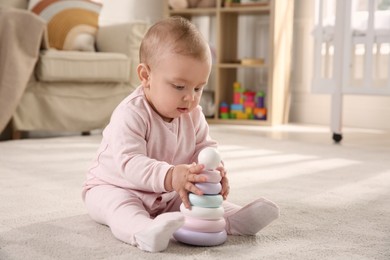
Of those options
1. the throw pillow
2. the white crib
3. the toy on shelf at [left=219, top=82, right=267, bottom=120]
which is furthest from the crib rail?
the throw pillow

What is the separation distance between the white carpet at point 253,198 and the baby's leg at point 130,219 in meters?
0.02

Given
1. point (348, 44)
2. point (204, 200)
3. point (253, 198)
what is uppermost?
point (348, 44)

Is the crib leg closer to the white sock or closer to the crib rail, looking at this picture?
the crib rail

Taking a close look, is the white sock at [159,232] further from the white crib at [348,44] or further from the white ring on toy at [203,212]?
the white crib at [348,44]

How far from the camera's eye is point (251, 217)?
1.06 meters

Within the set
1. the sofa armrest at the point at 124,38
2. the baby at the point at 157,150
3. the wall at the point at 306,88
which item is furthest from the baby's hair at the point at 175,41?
the wall at the point at 306,88

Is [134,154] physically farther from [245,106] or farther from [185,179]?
[245,106]

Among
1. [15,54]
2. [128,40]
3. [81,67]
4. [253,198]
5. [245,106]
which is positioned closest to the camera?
[253,198]

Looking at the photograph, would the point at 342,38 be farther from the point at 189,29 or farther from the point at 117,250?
the point at 117,250

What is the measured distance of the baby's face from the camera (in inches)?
41.2

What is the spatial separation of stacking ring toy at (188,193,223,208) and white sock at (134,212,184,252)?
6cm

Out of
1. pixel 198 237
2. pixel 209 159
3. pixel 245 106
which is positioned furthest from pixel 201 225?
pixel 245 106

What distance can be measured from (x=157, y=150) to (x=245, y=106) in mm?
2901

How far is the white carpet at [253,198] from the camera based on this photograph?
98 cm
